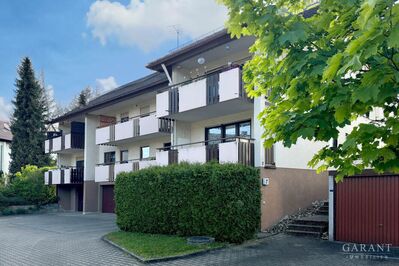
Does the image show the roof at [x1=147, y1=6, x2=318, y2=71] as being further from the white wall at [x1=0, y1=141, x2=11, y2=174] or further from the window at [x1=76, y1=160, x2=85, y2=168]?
the white wall at [x1=0, y1=141, x2=11, y2=174]

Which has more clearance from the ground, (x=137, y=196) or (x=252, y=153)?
(x=252, y=153)

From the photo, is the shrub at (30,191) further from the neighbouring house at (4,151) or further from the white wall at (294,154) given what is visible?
the white wall at (294,154)

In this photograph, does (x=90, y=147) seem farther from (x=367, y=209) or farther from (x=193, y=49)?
(x=367, y=209)

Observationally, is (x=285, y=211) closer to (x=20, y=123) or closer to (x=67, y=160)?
(x=67, y=160)

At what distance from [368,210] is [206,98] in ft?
23.8

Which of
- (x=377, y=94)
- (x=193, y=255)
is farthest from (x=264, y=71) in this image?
(x=193, y=255)

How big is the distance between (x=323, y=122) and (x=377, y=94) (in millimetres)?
1084

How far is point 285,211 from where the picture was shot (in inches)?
602

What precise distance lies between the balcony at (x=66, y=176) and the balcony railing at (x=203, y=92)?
40.9ft

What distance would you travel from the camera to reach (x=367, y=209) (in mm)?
12477

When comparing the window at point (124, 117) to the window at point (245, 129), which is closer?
the window at point (245, 129)

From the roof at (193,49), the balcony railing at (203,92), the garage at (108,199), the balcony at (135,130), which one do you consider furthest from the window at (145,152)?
the roof at (193,49)

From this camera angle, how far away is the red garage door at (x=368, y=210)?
11961 mm

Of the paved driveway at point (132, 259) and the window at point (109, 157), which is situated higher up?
the window at point (109, 157)
